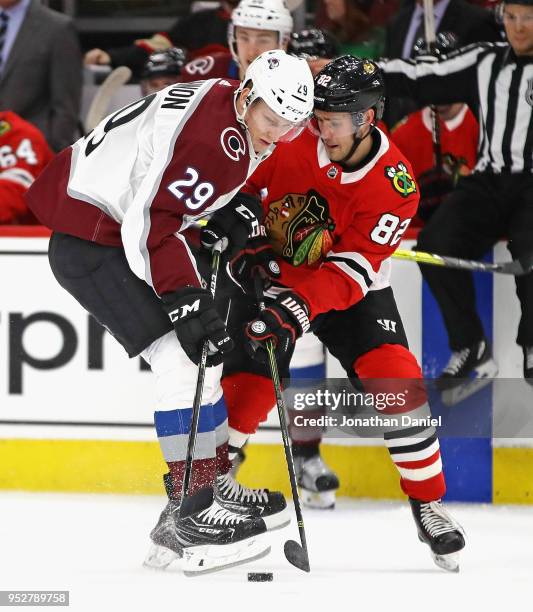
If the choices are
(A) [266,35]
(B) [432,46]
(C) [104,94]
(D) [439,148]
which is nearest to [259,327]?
(D) [439,148]

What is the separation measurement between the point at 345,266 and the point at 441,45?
1147mm

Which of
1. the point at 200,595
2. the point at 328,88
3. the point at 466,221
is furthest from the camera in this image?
the point at 466,221

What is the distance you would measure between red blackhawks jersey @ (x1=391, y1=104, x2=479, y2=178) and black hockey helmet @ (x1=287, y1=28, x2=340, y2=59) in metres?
0.36

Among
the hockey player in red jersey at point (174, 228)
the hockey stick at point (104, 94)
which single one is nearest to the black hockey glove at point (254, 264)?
the hockey player in red jersey at point (174, 228)

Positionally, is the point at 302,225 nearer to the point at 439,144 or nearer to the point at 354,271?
the point at 354,271

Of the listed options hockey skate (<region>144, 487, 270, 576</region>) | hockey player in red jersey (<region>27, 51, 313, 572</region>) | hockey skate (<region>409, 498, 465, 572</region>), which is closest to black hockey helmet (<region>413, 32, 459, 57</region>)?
hockey player in red jersey (<region>27, 51, 313, 572</region>)

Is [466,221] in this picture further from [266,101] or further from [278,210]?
[266,101]

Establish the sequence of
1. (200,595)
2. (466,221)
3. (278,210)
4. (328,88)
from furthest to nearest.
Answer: (466,221), (278,210), (328,88), (200,595)

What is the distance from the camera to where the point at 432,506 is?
11.1ft

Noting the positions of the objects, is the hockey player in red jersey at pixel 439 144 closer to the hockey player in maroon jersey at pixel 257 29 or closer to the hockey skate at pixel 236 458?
the hockey player in maroon jersey at pixel 257 29

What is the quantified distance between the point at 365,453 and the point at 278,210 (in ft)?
3.09

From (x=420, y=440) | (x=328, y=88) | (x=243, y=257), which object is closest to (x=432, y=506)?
(x=420, y=440)

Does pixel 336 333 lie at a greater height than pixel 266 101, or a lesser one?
lesser

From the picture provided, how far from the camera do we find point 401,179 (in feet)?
11.2
